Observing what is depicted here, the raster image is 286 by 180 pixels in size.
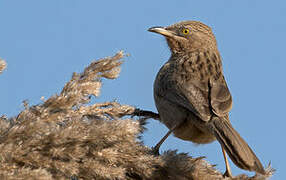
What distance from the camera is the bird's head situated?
6.44 meters

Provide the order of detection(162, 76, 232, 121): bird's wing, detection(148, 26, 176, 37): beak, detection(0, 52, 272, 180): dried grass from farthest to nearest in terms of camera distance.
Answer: detection(148, 26, 176, 37): beak → detection(162, 76, 232, 121): bird's wing → detection(0, 52, 272, 180): dried grass

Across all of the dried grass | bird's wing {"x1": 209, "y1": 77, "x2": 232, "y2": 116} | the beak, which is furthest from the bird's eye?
the dried grass

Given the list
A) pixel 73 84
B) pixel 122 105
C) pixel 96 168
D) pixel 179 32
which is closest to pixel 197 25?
pixel 179 32

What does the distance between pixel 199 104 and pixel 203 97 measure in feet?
0.53

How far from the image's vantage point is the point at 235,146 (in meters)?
3.91

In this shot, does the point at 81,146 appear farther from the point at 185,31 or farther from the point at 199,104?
the point at 185,31

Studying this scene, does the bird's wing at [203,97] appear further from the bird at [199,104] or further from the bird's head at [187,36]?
the bird's head at [187,36]

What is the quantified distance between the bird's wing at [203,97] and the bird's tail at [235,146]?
14cm

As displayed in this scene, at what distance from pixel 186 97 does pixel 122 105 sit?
1.28m

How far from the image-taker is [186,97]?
4.88 metres

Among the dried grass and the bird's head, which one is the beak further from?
the dried grass

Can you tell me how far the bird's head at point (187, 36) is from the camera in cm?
644

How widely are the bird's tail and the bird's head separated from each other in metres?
2.08

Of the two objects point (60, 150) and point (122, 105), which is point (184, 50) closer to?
point (122, 105)
